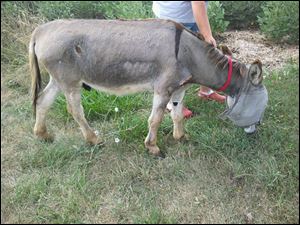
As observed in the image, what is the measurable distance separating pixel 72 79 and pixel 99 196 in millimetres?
971

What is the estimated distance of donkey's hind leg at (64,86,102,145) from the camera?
3.66 m

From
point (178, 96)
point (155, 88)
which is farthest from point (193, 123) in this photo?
point (155, 88)

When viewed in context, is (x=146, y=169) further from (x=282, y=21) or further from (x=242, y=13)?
(x=242, y=13)

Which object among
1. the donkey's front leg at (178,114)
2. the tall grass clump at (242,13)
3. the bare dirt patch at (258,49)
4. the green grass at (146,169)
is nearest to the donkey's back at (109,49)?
the donkey's front leg at (178,114)

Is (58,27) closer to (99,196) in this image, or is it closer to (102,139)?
(102,139)

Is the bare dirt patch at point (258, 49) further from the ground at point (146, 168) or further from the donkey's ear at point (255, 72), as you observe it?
the donkey's ear at point (255, 72)

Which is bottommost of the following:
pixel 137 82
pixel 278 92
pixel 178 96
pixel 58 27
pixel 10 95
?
pixel 10 95

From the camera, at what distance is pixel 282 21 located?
5480 mm

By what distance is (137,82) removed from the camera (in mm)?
3557

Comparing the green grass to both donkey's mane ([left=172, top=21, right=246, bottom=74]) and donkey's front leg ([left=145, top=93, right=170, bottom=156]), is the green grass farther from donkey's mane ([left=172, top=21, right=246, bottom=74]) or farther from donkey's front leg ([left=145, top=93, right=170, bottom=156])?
donkey's mane ([left=172, top=21, right=246, bottom=74])

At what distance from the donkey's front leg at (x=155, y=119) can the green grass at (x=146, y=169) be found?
0.09m

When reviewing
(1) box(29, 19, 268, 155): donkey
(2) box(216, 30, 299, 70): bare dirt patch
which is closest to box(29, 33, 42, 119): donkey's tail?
(1) box(29, 19, 268, 155): donkey

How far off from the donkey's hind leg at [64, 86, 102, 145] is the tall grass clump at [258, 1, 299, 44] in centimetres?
291

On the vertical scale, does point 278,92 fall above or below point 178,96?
below
